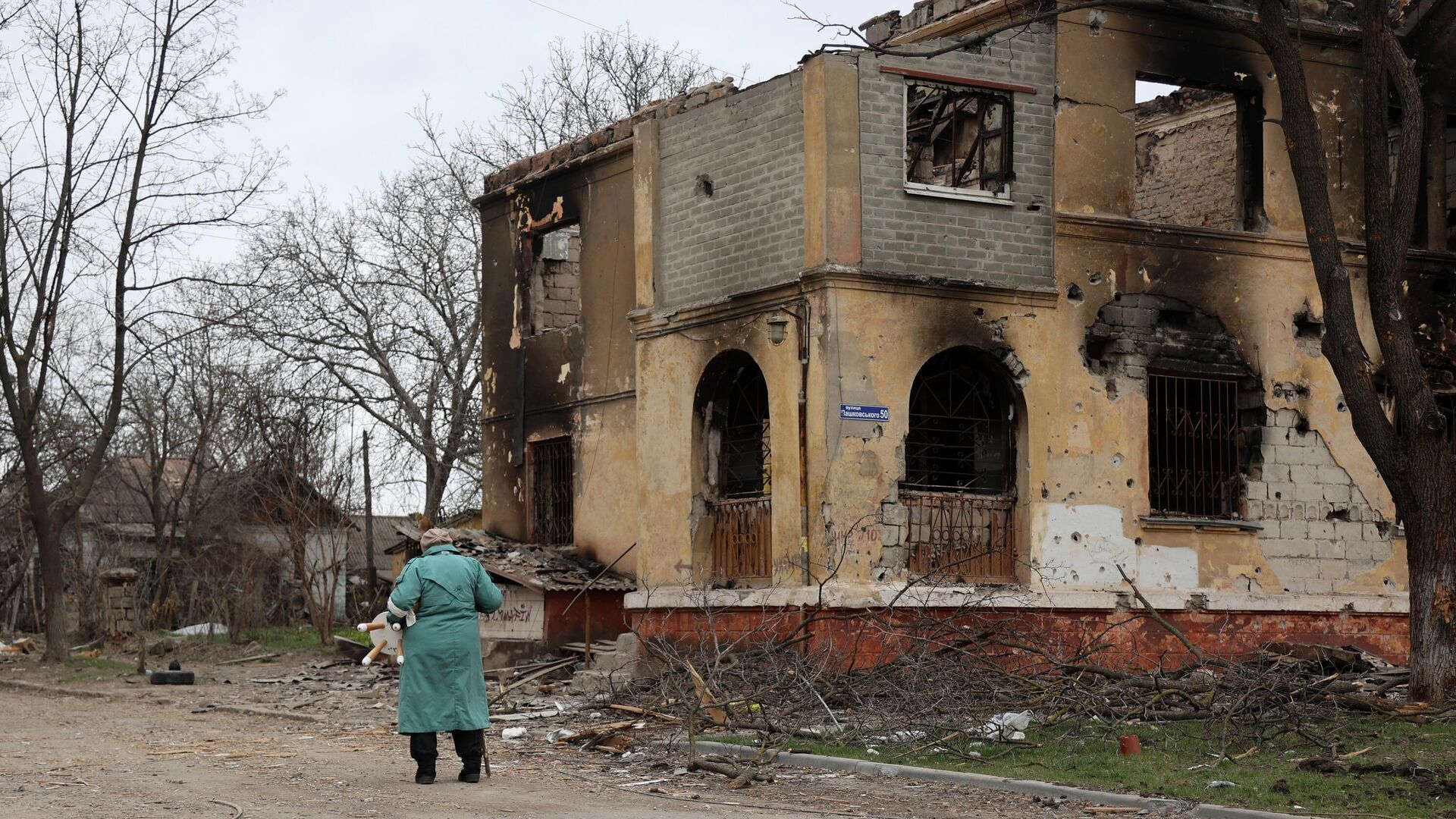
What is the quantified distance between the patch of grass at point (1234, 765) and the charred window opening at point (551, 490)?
33.5 ft

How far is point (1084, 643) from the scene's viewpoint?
16.9m

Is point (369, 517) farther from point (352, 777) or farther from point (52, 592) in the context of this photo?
point (352, 777)

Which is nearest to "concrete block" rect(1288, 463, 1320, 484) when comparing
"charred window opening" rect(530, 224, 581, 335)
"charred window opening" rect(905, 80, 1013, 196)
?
"charred window opening" rect(905, 80, 1013, 196)

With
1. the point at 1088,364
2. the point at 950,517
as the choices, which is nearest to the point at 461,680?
the point at 950,517

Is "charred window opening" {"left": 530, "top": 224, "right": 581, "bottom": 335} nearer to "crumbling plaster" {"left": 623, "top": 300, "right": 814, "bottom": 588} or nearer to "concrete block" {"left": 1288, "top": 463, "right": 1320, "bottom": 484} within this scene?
"crumbling plaster" {"left": 623, "top": 300, "right": 814, "bottom": 588}

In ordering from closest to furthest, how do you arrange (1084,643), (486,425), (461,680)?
(461,680), (1084,643), (486,425)

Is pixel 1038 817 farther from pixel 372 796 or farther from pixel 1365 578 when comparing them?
pixel 1365 578

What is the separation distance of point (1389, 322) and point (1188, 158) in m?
8.74

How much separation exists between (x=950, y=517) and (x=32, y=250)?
51.1 feet

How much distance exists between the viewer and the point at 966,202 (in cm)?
1747

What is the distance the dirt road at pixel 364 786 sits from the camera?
30.5 ft

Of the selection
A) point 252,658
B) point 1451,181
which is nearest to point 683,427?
point 1451,181

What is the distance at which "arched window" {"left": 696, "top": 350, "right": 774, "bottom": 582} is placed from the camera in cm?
1825

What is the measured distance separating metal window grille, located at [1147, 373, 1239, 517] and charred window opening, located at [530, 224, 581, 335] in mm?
8965
